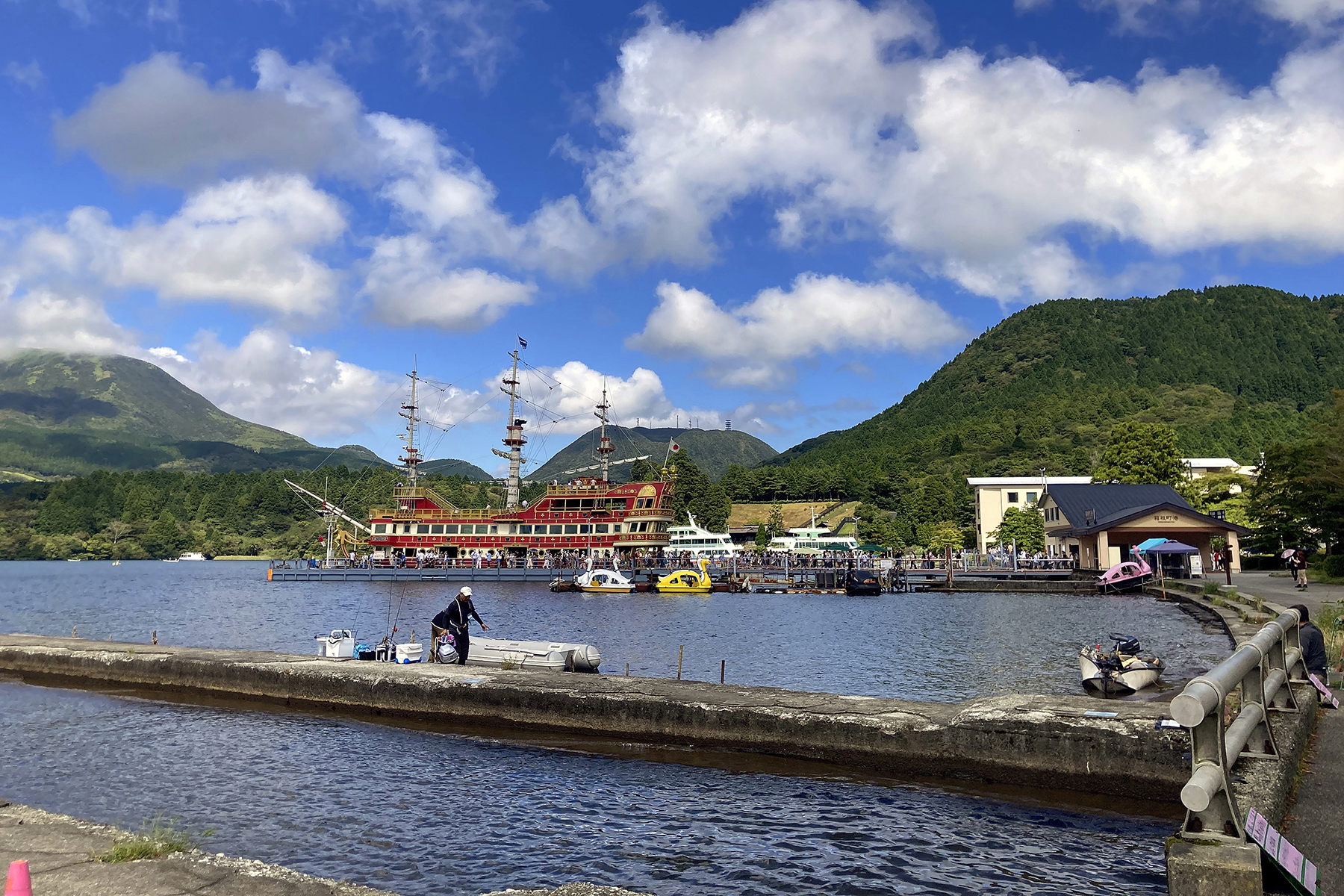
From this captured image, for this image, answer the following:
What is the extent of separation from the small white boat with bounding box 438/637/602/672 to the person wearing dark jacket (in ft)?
39.5

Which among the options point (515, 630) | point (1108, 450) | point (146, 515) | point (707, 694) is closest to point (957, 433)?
point (1108, 450)

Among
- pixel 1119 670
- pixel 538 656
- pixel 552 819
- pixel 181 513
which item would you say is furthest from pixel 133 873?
pixel 181 513

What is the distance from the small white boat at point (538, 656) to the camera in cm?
1683

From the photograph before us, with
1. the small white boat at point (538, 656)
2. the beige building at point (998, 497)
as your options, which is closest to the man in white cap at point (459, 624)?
the small white boat at point (538, 656)

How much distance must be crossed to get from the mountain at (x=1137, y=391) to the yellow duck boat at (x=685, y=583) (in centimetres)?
6958

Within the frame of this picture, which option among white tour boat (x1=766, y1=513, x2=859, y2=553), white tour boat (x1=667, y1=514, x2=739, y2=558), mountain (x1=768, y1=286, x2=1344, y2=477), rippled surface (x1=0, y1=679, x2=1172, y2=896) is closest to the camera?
rippled surface (x1=0, y1=679, x2=1172, y2=896)

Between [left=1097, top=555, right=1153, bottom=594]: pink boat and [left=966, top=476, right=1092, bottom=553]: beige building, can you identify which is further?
[left=966, top=476, right=1092, bottom=553]: beige building

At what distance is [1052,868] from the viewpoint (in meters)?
7.59

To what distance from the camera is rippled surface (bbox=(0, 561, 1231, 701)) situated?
68.3 ft

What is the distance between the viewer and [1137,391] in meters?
152

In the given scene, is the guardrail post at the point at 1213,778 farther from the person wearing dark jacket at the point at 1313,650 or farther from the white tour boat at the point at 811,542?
the white tour boat at the point at 811,542

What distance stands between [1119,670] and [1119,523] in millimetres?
41040

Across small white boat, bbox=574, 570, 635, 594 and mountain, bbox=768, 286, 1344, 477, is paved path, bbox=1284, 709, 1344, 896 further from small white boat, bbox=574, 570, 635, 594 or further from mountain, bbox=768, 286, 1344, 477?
mountain, bbox=768, 286, 1344, 477

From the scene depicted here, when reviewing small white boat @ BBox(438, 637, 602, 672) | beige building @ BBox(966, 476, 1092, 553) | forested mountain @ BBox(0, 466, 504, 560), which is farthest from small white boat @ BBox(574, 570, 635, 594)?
forested mountain @ BBox(0, 466, 504, 560)
